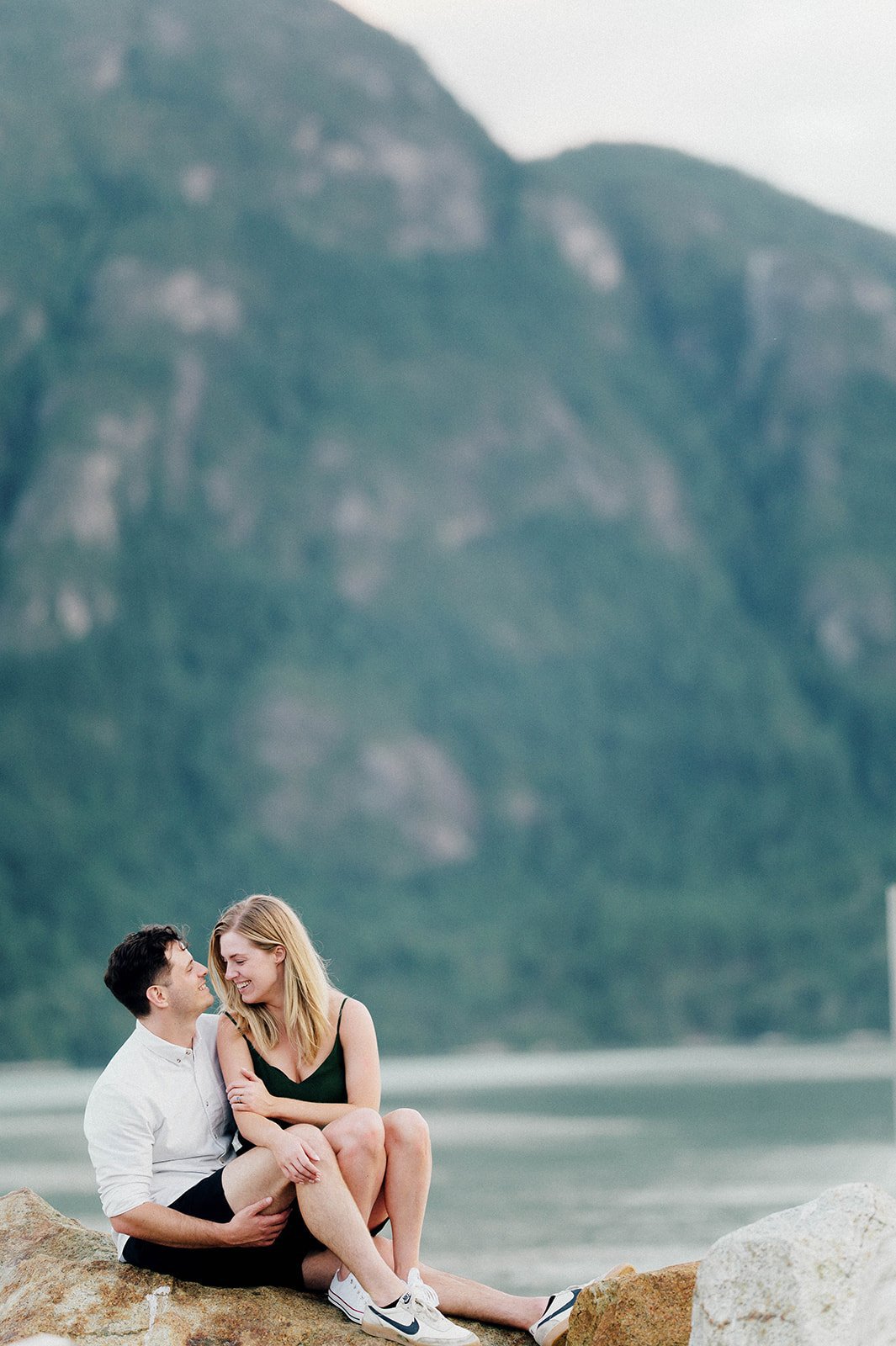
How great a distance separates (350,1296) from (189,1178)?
28.3 inches

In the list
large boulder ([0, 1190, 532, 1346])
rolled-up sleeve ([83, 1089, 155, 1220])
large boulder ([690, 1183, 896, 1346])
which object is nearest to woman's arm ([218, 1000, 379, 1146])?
rolled-up sleeve ([83, 1089, 155, 1220])

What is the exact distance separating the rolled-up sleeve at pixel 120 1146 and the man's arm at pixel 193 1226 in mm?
51

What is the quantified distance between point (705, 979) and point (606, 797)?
2519 centimetres

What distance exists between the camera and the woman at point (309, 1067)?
7051 mm

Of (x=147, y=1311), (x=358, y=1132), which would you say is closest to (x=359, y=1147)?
(x=358, y=1132)

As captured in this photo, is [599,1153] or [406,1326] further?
[599,1153]

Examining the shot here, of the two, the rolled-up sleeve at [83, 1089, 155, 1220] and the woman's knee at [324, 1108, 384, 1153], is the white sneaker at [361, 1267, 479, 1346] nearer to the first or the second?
the woman's knee at [324, 1108, 384, 1153]

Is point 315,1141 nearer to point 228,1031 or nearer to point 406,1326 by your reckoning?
point 228,1031

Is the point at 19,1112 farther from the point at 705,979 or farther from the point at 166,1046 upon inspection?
the point at 166,1046

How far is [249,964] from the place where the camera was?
7113 mm

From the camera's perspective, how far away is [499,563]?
17475 centimetres

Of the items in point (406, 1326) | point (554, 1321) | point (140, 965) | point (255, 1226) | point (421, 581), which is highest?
point (140, 965)

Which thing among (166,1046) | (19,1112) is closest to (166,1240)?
(166,1046)

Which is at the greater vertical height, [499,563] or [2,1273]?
[2,1273]
